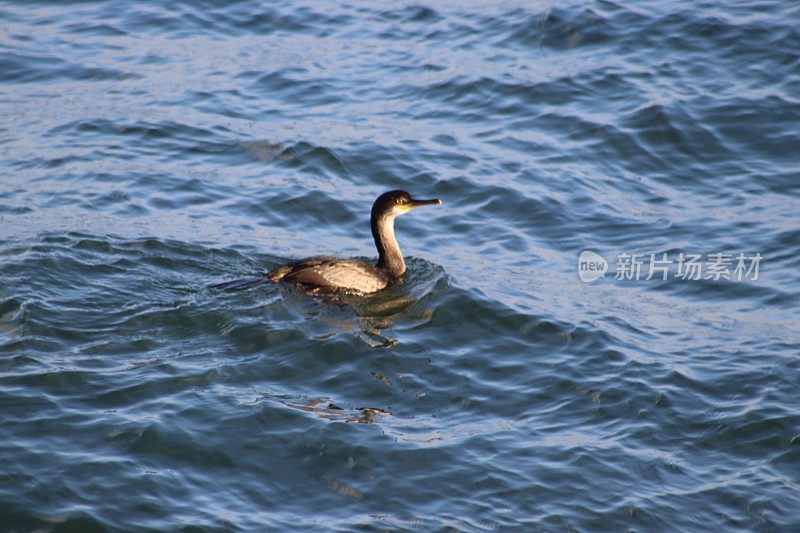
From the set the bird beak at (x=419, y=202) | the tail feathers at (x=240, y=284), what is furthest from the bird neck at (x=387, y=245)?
the tail feathers at (x=240, y=284)

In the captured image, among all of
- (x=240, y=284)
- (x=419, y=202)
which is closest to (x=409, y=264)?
(x=419, y=202)

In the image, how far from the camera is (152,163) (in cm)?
1246

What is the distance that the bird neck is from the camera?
10.7 meters

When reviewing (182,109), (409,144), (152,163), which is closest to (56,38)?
(182,109)

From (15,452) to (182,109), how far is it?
23.7 feet

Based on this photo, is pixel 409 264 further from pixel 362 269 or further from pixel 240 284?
pixel 240 284

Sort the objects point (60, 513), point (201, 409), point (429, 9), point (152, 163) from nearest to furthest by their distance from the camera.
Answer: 1. point (60, 513)
2. point (201, 409)
3. point (152, 163)
4. point (429, 9)

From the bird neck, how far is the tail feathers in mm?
1185

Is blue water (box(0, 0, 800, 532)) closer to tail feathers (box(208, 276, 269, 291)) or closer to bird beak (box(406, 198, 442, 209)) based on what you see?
tail feathers (box(208, 276, 269, 291))

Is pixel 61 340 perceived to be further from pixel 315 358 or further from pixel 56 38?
pixel 56 38

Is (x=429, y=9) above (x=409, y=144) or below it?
above

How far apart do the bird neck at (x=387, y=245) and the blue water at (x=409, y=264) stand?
0.23 metres

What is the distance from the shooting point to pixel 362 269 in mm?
10281

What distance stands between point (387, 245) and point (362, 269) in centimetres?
52
